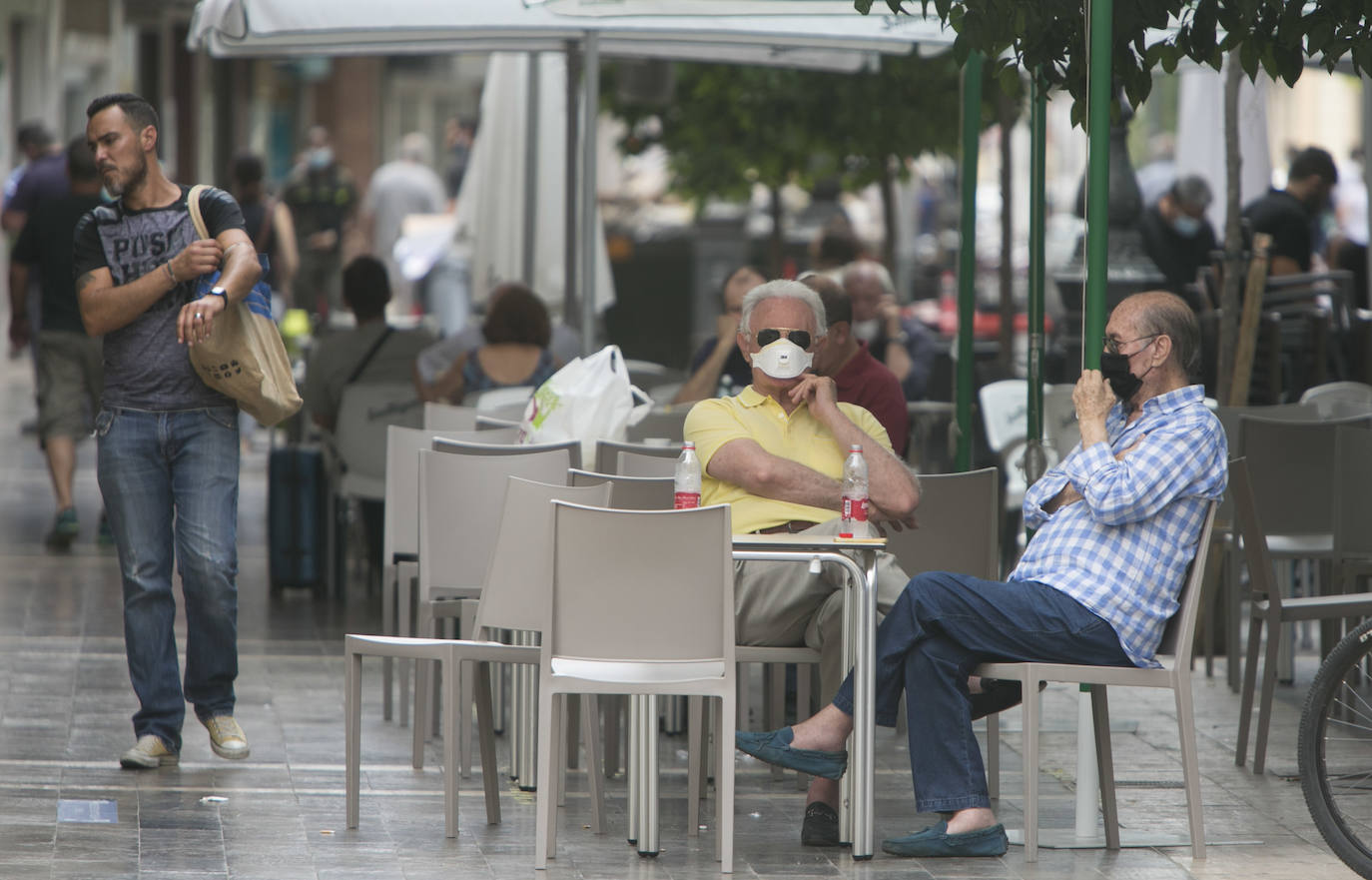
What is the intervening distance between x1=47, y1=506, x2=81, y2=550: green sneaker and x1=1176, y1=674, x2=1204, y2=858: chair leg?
7.05 m

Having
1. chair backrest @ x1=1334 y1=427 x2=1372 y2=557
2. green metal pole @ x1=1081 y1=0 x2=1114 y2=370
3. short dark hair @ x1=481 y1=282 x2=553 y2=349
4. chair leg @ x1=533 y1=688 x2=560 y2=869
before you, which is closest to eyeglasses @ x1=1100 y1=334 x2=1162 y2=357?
green metal pole @ x1=1081 y1=0 x2=1114 y2=370

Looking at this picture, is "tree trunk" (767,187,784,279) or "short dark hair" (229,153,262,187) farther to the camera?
"tree trunk" (767,187,784,279)

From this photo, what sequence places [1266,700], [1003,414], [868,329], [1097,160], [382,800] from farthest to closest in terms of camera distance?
→ 1. [868,329]
2. [1003,414]
3. [1266,700]
4. [382,800]
5. [1097,160]

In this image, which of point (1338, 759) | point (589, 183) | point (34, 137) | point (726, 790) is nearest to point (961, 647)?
point (726, 790)

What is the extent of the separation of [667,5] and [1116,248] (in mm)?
4197

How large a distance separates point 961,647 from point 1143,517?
58 centimetres

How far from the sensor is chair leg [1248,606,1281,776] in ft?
23.3

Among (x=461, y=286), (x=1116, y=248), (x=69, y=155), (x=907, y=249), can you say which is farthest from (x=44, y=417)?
(x=907, y=249)

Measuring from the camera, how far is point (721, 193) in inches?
677

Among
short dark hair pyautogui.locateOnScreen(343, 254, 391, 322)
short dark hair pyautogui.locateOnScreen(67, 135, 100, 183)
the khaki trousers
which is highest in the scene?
short dark hair pyautogui.locateOnScreen(67, 135, 100, 183)

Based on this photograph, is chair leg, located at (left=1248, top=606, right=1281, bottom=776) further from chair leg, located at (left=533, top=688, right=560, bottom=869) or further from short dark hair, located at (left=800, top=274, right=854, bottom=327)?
chair leg, located at (left=533, top=688, right=560, bottom=869)

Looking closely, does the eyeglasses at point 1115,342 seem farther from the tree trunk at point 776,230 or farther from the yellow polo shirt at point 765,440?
the tree trunk at point 776,230

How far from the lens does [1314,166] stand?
42.5 ft

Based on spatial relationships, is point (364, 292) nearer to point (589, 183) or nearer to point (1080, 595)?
point (589, 183)
